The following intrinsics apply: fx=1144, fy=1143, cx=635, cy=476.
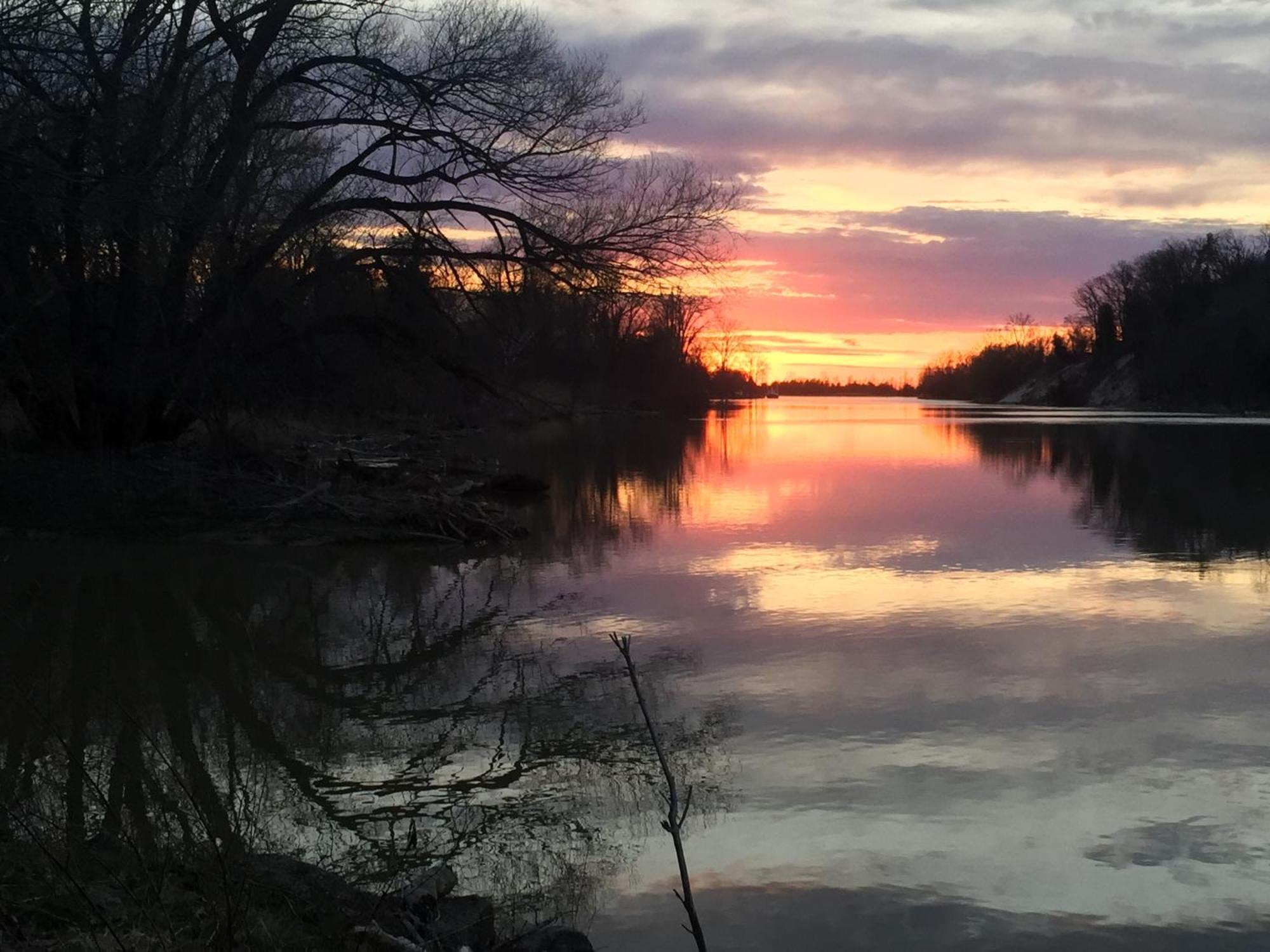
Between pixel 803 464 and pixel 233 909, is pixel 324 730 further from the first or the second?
pixel 803 464

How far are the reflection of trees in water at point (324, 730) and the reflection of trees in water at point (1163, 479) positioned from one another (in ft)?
34.0

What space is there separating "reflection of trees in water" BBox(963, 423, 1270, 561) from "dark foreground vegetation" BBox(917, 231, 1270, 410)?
4523 centimetres

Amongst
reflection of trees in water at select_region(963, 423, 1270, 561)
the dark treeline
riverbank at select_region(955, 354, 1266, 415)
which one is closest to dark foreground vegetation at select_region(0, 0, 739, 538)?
the dark treeline

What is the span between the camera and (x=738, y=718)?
8.27 m

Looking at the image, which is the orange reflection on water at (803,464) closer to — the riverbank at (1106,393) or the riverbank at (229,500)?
the riverbank at (229,500)

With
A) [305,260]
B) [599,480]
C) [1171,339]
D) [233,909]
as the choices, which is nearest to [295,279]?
[305,260]

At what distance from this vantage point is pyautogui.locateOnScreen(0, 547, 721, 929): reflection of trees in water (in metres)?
5.85

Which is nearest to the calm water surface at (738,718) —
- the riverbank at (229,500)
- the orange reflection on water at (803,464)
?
the riverbank at (229,500)

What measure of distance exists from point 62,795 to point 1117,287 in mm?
153572

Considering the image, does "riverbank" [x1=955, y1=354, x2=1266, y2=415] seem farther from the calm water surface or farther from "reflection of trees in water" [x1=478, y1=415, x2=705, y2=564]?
the calm water surface

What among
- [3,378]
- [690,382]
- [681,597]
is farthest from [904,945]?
[690,382]

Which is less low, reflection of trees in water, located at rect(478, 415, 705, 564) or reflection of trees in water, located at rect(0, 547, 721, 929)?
reflection of trees in water, located at rect(478, 415, 705, 564)

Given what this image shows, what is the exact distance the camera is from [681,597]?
13.1 meters

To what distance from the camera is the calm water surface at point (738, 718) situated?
553cm
